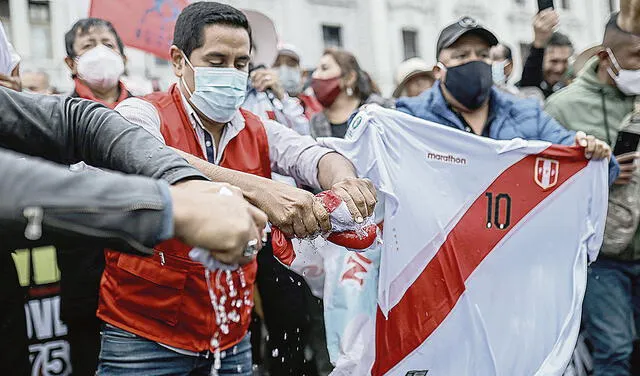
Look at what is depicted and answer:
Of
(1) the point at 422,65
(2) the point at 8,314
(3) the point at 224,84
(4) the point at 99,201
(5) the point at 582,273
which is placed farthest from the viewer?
(1) the point at 422,65

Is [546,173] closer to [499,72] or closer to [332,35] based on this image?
[499,72]

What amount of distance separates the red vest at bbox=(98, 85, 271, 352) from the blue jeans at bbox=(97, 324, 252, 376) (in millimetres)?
37

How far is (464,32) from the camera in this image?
406 cm

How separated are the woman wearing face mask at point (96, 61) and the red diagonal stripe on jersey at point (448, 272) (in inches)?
86.7

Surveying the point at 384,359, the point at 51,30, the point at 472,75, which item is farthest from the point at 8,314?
the point at 51,30

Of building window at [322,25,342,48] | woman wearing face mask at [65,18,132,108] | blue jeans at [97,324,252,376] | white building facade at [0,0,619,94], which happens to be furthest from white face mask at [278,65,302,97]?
building window at [322,25,342,48]

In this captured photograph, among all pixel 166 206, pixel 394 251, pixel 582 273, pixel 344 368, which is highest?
pixel 166 206

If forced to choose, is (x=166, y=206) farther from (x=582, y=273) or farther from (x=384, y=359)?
(x=582, y=273)

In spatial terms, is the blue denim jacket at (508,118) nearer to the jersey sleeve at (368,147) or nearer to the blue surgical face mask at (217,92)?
the jersey sleeve at (368,147)

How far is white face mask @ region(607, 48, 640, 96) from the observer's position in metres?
4.19

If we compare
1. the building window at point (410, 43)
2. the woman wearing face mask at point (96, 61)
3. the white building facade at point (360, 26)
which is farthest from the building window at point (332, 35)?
the woman wearing face mask at point (96, 61)

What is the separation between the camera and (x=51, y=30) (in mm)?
20812

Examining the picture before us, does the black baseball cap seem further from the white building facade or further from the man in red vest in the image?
the white building facade

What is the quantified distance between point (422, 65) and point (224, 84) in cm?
446
